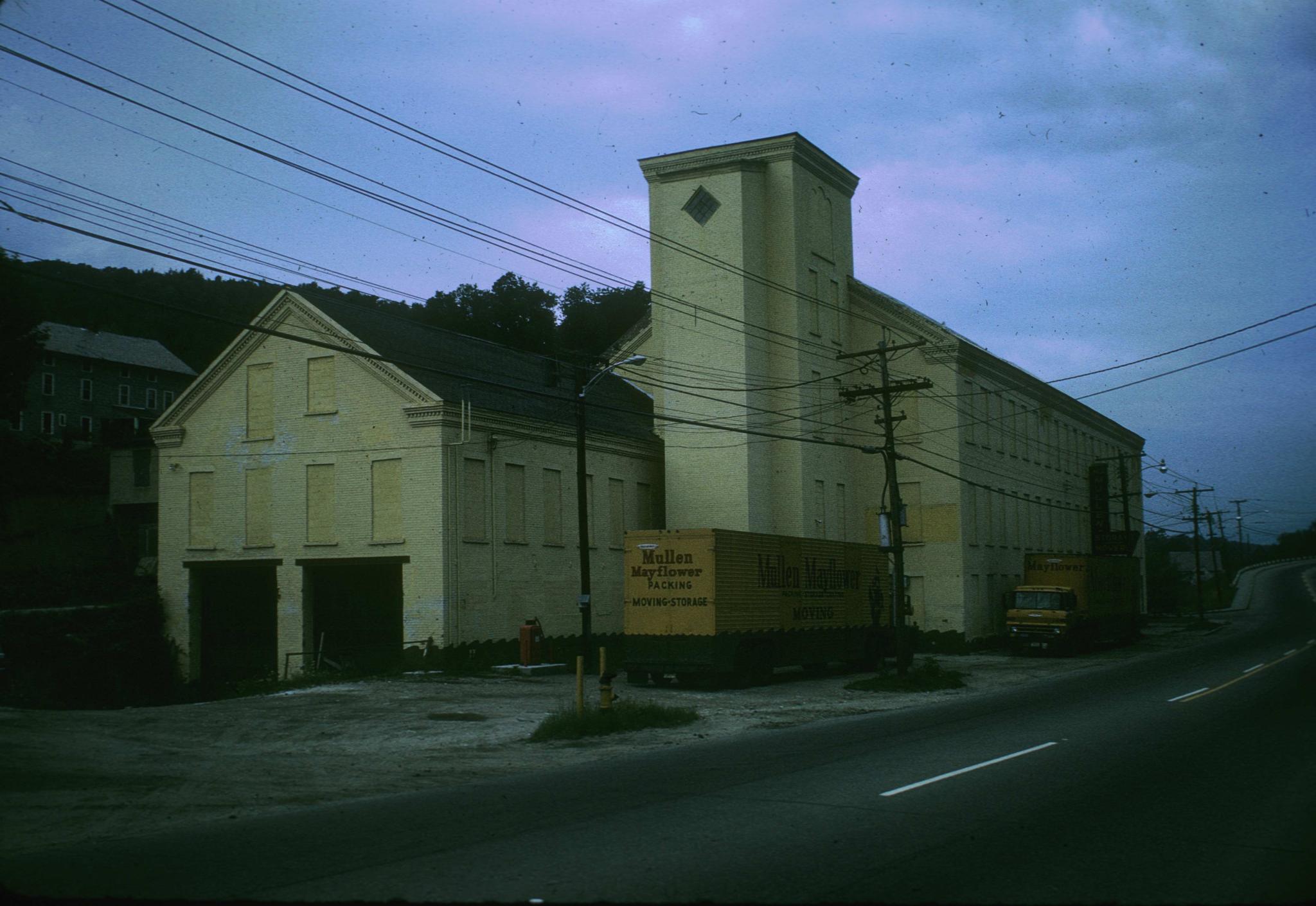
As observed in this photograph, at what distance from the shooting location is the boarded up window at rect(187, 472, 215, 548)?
1423 inches

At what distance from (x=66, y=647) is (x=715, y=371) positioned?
22821 millimetres

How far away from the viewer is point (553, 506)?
36125 mm

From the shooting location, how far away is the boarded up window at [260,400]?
3541 centimetres

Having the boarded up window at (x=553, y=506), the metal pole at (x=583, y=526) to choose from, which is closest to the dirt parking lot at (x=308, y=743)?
the metal pole at (x=583, y=526)

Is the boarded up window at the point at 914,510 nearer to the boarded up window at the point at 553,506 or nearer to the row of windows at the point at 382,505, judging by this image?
the row of windows at the point at 382,505

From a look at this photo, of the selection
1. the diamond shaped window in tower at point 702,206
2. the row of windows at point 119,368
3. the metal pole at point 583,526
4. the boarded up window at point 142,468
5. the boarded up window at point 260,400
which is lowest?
the metal pole at point 583,526

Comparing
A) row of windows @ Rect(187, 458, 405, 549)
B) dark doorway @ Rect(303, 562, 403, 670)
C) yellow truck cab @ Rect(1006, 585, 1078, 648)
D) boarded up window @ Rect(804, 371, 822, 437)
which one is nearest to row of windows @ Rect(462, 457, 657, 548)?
row of windows @ Rect(187, 458, 405, 549)

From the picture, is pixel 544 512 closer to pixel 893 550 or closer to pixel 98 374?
pixel 893 550

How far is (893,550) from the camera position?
2997 centimetres

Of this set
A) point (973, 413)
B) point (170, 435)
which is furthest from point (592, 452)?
point (973, 413)

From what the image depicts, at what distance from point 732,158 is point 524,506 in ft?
53.4

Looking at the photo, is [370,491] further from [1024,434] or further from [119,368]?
[119,368]

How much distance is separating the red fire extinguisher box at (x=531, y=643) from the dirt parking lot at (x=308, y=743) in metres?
1.39

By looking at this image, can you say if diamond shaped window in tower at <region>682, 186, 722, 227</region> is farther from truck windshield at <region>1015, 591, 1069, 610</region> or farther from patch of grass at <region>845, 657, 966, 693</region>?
patch of grass at <region>845, 657, 966, 693</region>
